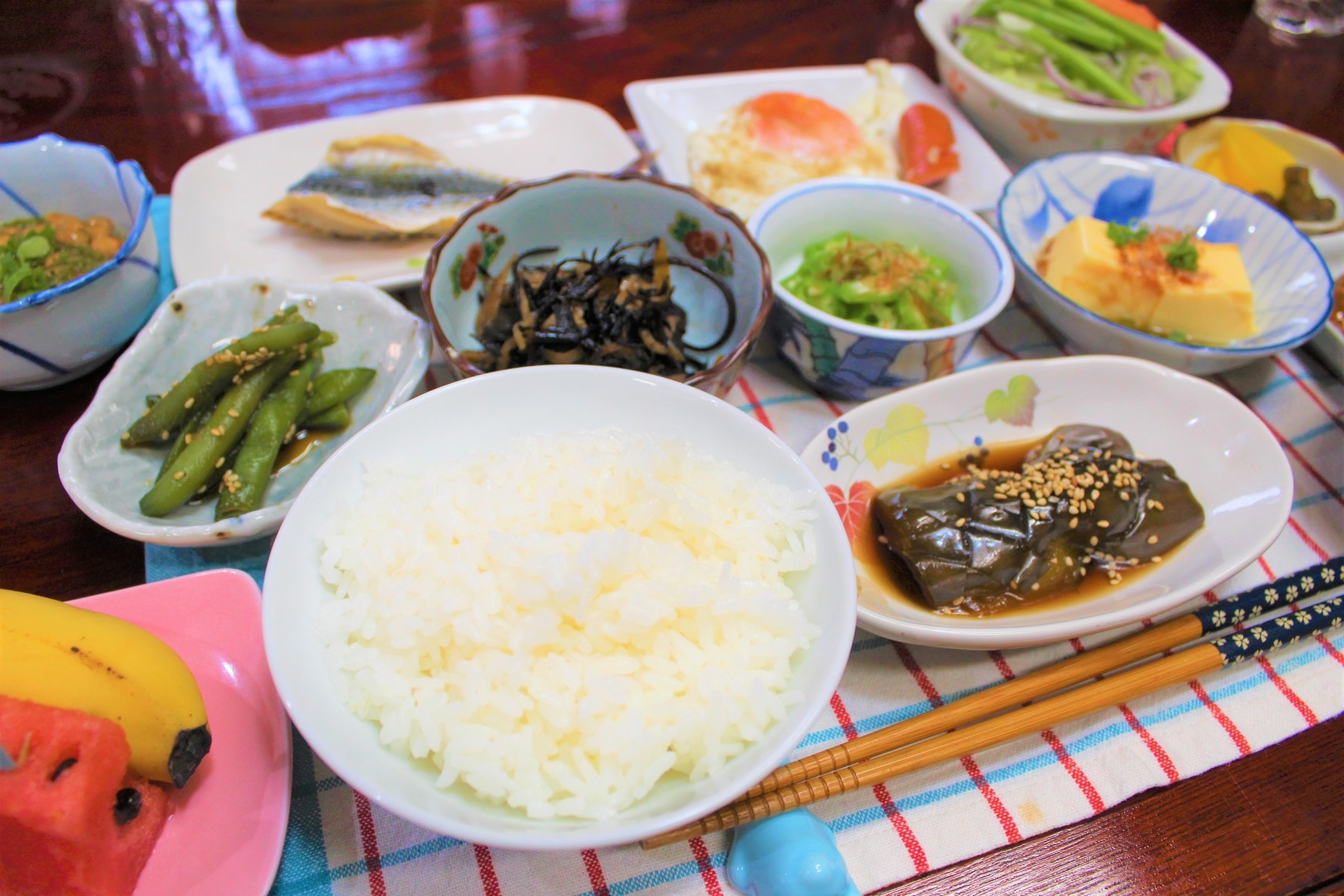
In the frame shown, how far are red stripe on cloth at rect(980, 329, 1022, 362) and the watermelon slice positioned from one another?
8.92ft

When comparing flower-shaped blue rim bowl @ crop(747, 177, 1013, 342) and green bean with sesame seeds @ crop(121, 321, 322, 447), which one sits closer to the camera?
green bean with sesame seeds @ crop(121, 321, 322, 447)

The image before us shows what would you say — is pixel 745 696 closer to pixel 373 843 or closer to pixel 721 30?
pixel 373 843

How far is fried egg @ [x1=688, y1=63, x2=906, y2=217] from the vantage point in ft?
9.98

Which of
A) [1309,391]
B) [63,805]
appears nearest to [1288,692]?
[1309,391]

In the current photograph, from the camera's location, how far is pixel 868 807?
166cm

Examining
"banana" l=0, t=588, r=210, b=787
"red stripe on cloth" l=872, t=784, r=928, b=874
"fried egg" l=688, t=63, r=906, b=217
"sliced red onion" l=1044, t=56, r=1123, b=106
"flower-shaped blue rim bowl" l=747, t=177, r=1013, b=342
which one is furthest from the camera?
"sliced red onion" l=1044, t=56, r=1123, b=106

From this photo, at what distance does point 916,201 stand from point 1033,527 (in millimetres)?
1303

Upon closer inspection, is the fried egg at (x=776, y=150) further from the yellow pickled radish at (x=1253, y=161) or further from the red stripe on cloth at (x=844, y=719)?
the red stripe on cloth at (x=844, y=719)

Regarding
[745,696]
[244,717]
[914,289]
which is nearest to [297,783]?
[244,717]

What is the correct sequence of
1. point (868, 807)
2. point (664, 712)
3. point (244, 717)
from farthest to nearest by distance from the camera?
point (868, 807)
point (244, 717)
point (664, 712)

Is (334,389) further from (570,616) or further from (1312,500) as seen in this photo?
(1312,500)

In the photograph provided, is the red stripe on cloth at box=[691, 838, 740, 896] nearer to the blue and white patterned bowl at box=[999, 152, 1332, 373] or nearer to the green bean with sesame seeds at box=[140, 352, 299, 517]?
the green bean with sesame seeds at box=[140, 352, 299, 517]

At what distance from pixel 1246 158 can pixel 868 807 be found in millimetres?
3396

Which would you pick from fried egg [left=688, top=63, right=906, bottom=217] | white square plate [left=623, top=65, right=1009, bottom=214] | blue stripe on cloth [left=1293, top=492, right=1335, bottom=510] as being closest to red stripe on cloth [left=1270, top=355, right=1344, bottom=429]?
blue stripe on cloth [left=1293, top=492, right=1335, bottom=510]
